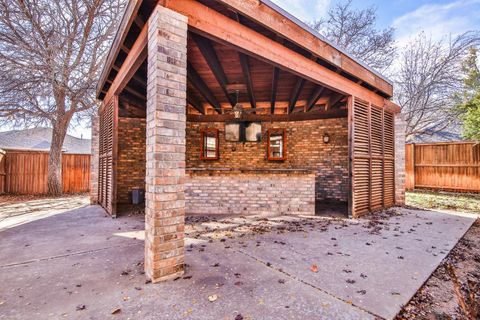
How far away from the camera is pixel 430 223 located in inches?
189

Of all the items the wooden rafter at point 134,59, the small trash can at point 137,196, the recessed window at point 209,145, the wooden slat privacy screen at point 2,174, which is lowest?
the small trash can at point 137,196

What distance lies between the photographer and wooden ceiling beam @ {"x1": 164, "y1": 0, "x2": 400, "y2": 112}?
8.85 ft

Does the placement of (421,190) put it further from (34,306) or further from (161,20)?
(34,306)

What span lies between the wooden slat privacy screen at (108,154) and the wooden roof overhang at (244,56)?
517 mm

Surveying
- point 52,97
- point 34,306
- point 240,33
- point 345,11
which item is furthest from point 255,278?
point 345,11

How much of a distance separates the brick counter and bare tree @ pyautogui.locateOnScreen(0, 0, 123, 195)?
5418 millimetres

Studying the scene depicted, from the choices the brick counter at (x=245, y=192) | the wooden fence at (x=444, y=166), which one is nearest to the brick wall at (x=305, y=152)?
the brick counter at (x=245, y=192)

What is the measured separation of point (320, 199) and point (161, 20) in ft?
22.5

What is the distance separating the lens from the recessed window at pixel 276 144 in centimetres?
790

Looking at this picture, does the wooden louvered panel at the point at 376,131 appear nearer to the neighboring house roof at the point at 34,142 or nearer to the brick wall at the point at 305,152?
the brick wall at the point at 305,152

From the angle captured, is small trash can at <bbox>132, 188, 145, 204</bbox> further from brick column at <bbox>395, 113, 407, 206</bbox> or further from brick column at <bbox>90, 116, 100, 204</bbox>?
brick column at <bbox>395, 113, 407, 206</bbox>

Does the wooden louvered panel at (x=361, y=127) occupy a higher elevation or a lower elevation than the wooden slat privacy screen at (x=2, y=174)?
higher

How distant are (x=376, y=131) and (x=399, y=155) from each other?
1486mm

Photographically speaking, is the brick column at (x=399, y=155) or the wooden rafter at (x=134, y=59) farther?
the brick column at (x=399, y=155)
